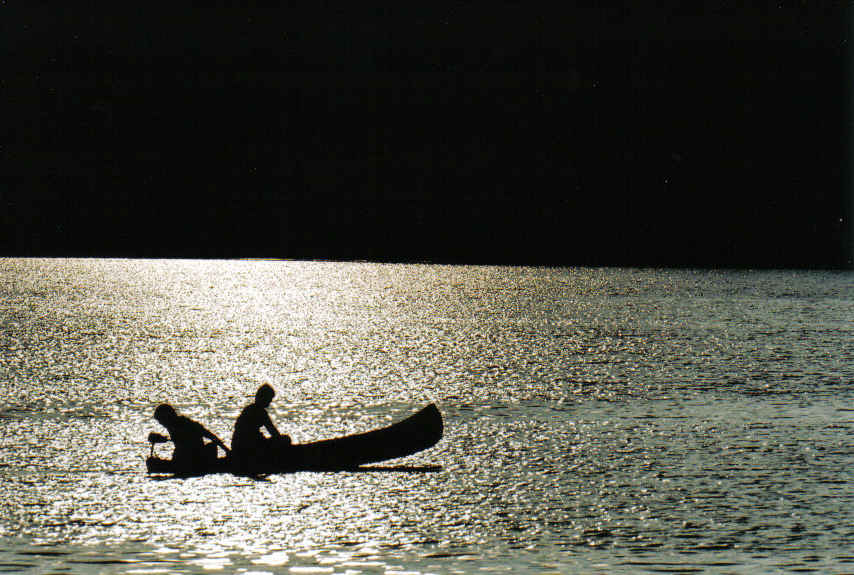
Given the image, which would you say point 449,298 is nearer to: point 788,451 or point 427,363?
point 427,363

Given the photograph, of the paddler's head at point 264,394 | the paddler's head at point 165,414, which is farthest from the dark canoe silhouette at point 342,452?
the paddler's head at point 264,394

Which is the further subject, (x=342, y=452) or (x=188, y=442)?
(x=342, y=452)

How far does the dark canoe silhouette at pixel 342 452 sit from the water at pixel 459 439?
202 millimetres

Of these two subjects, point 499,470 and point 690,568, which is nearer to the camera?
point 690,568

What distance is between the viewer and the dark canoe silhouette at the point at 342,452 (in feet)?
39.0

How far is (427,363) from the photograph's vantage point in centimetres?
2467

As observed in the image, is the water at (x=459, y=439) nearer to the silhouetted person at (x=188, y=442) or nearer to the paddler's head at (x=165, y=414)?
the silhouetted person at (x=188, y=442)

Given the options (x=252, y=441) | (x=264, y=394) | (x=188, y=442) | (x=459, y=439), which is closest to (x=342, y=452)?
(x=252, y=441)

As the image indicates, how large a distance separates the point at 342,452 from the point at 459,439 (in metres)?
2.83

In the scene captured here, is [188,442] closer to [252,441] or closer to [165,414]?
[165,414]

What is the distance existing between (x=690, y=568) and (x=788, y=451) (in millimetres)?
5873

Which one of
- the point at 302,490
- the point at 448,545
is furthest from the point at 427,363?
the point at 448,545

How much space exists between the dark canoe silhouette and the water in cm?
20

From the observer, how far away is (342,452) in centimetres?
1236
